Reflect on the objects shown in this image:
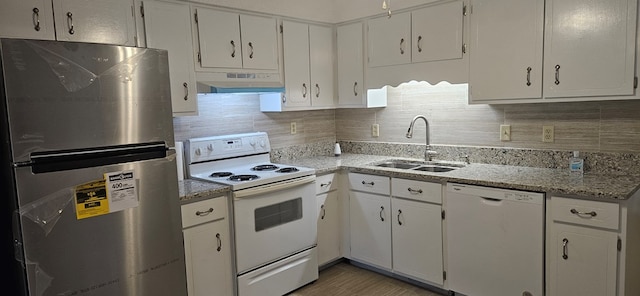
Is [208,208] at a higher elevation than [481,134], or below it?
below

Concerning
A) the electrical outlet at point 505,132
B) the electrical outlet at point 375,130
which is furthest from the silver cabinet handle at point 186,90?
the electrical outlet at point 505,132

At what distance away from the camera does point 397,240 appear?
3.25 meters

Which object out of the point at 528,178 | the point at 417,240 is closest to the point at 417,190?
the point at 417,240

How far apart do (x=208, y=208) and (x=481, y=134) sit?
2.09 metres

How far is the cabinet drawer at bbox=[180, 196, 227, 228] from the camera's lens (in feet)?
8.41

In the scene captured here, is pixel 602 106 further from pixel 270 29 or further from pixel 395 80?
pixel 270 29

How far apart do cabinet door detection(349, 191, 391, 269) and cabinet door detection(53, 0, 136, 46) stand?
6.51 feet

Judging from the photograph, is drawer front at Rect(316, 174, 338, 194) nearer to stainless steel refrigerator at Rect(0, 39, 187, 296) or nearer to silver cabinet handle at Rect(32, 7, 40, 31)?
stainless steel refrigerator at Rect(0, 39, 187, 296)

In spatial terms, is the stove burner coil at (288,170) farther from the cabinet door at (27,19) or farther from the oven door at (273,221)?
the cabinet door at (27,19)

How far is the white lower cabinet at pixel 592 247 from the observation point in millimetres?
2270

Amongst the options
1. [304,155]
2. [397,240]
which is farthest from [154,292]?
[304,155]

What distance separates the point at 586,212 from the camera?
2.34 meters

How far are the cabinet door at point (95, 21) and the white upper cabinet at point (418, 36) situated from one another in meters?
1.87

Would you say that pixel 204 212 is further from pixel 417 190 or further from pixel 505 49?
pixel 505 49
